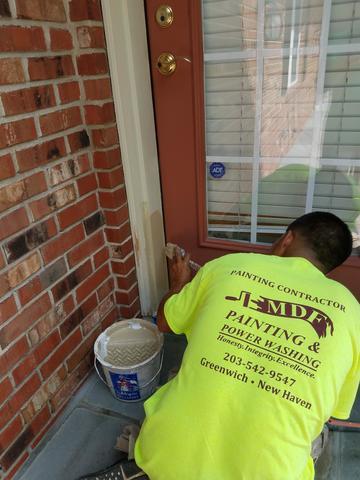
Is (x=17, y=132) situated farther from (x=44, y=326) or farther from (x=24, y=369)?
(x=24, y=369)

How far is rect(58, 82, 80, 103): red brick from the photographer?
1.36 m

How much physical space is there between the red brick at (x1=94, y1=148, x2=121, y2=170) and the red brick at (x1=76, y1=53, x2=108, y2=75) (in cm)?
29

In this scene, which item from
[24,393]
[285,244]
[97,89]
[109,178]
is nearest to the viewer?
[285,244]

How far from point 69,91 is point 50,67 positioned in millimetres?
113

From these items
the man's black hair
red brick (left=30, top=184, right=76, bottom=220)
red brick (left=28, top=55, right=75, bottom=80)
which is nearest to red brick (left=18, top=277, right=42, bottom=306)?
red brick (left=30, top=184, right=76, bottom=220)

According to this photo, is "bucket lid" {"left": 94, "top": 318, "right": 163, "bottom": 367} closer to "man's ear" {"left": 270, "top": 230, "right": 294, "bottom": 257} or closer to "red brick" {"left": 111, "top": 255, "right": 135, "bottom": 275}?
"red brick" {"left": 111, "top": 255, "right": 135, "bottom": 275}

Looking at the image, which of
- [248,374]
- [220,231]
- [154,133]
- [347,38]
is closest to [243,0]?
[347,38]

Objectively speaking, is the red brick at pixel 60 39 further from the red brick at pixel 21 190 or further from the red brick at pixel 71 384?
the red brick at pixel 71 384

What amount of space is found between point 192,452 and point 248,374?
0.22 meters

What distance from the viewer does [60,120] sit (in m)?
1.36

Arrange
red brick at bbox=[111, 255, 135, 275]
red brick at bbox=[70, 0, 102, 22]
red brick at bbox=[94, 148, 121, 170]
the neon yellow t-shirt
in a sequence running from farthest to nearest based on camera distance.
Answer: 1. red brick at bbox=[111, 255, 135, 275]
2. red brick at bbox=[94, 148, 121, 170]
3. red brick at bbox=[70, 0, 102, 22]
4. the neon yellow t-shirt

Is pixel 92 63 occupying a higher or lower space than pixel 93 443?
higher

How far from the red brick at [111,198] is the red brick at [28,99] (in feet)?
1.36

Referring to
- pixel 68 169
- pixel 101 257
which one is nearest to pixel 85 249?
pixel 101 257
